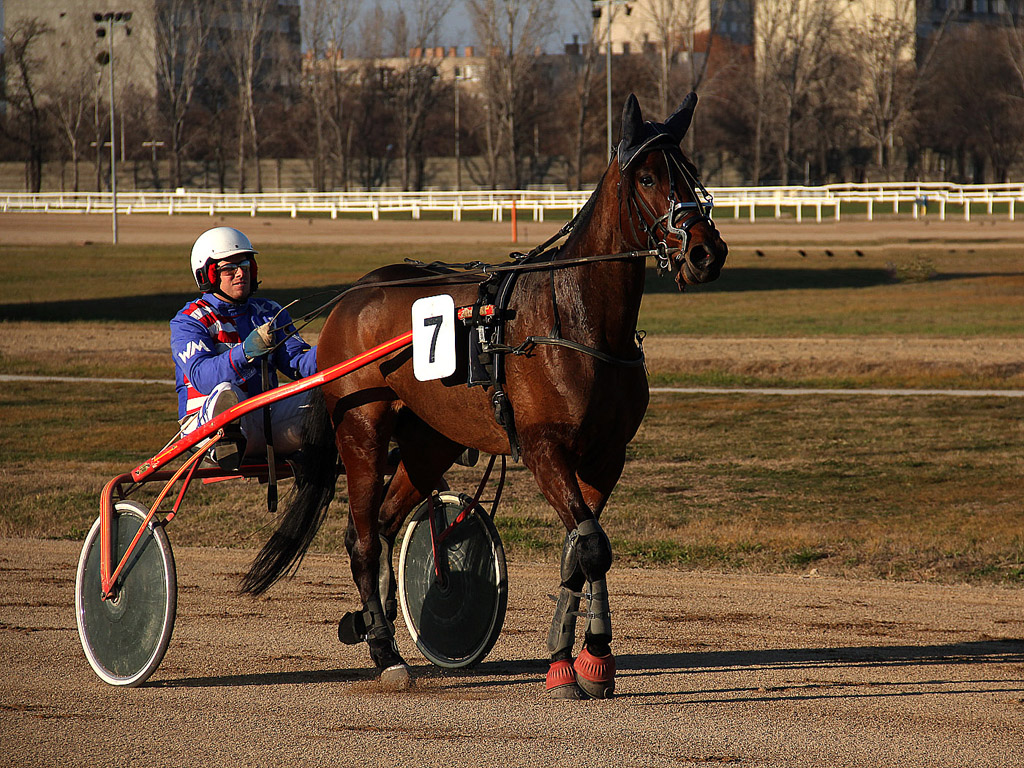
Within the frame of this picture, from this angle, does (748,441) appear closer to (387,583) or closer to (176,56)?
(387,583)

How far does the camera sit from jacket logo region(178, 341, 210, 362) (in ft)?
18.3

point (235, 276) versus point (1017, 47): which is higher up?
point (1017, 47)

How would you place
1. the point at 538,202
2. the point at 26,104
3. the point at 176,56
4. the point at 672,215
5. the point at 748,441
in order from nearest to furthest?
the point at 672,215 < the point at 748,441 < the point at 538,202 < the point at 26,104 < the point at 176,56

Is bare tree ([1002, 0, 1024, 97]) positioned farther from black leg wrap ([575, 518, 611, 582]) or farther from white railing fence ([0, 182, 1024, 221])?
black leg wrap ([575, 518, 611, 582])

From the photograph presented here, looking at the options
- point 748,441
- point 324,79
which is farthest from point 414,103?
point 748,441

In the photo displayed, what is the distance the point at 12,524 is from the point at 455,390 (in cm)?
499

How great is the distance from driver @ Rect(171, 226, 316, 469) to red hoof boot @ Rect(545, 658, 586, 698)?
1.64 metres

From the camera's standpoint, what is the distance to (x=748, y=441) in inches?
477

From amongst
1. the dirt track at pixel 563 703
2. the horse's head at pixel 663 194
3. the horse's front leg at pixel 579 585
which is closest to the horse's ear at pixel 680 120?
the horse's head at pixel 663 194

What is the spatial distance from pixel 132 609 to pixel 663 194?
268 centimetres

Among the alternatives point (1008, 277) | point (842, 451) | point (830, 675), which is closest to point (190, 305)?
point (830, 675)

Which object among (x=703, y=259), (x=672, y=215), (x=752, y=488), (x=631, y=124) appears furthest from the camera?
(x=752, y=488)

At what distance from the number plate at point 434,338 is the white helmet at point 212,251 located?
3.47 ft

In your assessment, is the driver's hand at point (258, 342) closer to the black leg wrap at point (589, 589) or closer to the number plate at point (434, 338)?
the number plate at point (434, 338)
